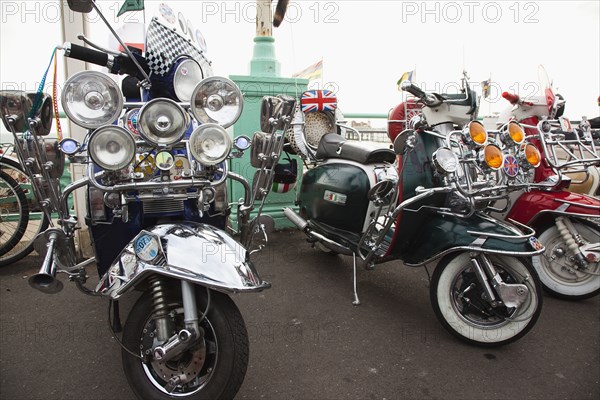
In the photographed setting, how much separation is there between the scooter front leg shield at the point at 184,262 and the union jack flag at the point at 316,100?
2.55 m

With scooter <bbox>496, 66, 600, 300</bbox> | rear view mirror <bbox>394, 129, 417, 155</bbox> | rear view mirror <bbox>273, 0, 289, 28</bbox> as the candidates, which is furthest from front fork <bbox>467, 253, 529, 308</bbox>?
rear view mirror <bbox>273, 0, 289, 28</bbox>

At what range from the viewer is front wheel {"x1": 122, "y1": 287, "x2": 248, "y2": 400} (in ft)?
5.50

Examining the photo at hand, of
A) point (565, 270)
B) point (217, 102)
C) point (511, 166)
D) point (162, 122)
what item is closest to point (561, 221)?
→ point (565, 270)

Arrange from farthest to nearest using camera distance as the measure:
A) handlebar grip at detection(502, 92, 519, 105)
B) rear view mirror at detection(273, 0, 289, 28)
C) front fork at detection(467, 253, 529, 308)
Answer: rear view mirror at detection(273, 0, 289, 28), handlebar grip at detection(502, 92, 519, 105), front fork at detection(467, 253, 529, 308)

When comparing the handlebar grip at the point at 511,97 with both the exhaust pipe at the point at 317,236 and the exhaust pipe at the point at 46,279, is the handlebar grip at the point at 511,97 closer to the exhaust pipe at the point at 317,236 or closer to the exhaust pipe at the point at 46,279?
the exhaust pipe at the point at 317,236

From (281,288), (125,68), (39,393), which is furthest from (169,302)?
(281,288)

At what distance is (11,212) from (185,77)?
259 centimetres

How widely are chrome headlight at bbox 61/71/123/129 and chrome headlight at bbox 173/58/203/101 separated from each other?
0.39m

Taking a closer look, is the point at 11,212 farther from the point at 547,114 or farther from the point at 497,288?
the point at 547,114

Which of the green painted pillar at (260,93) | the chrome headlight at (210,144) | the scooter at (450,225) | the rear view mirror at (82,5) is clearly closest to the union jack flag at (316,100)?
the green painted pillar at (260,93)

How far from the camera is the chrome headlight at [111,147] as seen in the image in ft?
5.59

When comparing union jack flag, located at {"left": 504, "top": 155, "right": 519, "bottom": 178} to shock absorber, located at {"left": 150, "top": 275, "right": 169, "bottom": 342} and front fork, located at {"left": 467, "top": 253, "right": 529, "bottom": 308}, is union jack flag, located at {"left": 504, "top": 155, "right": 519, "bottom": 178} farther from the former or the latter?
shock absorber, located at {"left": 150, "top": 275, "right": 169, "bottom": 342}

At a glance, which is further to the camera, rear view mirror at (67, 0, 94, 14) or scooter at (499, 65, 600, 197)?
scooter at (499, 65, 600, 197)

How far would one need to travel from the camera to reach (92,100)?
1.75m
